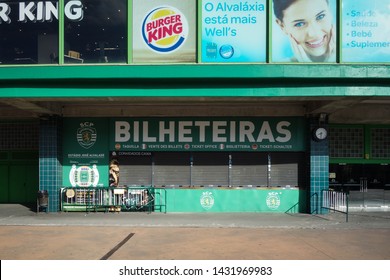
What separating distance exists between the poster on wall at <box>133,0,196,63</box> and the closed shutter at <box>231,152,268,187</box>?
4781 millimetres

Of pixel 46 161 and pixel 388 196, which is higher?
pixel 46 161

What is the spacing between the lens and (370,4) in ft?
43.3

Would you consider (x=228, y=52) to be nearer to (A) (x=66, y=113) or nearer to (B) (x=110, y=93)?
(B) (x=110, y=93)

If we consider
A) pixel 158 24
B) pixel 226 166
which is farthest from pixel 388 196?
pixel 158 24

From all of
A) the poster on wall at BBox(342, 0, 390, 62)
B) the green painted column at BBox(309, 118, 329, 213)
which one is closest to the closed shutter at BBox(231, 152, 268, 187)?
the green painted column at BBox(309, 118, 329, 213)

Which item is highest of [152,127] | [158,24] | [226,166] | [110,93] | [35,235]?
[158,24]

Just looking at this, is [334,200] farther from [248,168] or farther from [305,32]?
[305,32]

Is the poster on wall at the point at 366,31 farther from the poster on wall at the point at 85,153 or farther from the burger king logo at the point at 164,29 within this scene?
the poster on wall at the point at 85,153

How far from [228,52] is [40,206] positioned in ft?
30.1

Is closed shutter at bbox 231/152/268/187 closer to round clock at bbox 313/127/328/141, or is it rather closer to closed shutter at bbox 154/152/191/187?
closed shutter at bbox 154/152/191/187

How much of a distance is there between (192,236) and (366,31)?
861cm

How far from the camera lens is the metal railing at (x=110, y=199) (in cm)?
1566

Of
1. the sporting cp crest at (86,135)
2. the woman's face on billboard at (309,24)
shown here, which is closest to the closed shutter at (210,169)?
the sporting cp crest at (86,135)

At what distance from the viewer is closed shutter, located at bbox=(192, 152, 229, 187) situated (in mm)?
16000
